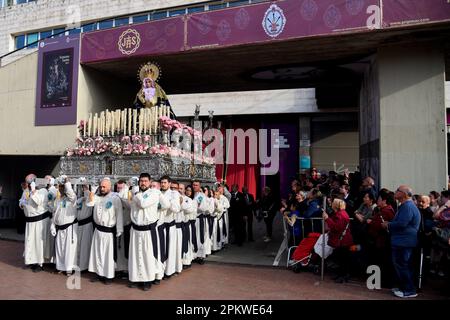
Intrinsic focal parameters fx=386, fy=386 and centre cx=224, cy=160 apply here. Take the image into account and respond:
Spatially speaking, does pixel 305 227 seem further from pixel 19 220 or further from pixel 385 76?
pixel 19 220

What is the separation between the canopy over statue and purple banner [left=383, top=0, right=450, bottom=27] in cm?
604

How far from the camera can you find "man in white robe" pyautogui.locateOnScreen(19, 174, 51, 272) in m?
7.43

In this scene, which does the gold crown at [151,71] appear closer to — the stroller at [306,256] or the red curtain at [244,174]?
the stroller at [306,256]

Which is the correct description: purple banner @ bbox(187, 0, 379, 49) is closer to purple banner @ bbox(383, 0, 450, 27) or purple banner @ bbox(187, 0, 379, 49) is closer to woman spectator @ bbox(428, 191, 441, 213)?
purple banner @ bbox(383, 0, 450, 27)

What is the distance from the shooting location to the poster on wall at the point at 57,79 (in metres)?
11.7

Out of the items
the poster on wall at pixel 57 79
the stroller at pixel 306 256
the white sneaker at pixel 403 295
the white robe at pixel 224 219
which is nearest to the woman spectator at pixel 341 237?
the stroller at pixel 306 256

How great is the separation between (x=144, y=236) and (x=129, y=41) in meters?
6.75

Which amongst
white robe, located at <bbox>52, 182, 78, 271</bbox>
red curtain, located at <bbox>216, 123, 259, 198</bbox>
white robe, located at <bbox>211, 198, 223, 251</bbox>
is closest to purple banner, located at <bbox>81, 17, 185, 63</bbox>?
white robe, located at <bbox>211, 198, 223, 251</bbox>

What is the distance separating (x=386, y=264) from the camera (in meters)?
6.58

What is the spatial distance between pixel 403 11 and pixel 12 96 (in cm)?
1164

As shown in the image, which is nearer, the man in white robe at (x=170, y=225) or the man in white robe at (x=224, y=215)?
the man in white robe at (x=170, y=225)

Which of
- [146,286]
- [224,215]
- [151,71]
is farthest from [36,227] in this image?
[151,71]

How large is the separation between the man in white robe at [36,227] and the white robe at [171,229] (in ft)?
8.56
